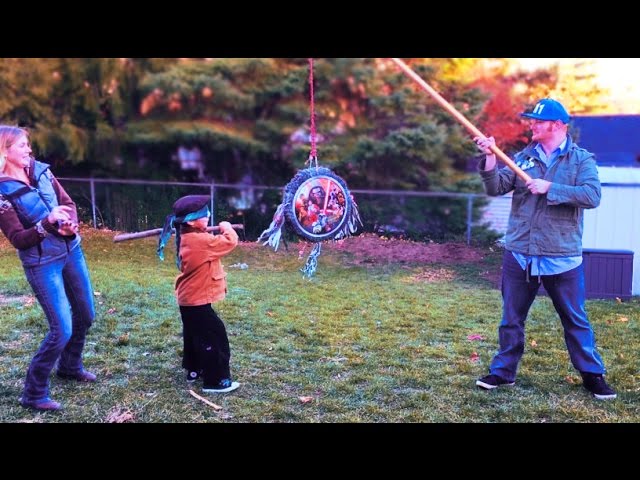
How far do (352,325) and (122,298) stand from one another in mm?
2542

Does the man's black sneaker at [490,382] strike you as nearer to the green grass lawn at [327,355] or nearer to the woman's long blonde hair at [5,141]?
the green grass lawn at [327,355]

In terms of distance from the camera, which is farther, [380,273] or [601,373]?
[380,273]

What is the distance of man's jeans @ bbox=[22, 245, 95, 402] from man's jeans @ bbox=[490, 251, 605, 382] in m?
2.59

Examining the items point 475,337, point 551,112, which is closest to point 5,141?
point 551,112

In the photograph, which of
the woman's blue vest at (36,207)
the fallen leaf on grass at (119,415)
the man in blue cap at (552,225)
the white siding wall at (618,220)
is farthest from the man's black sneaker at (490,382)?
the white siding wall at (618,220)

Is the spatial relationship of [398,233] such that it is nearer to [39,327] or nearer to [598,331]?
[598,331]

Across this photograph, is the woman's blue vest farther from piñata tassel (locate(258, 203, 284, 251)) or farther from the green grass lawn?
piñata tassel (locate(258, 203, 284, 251))

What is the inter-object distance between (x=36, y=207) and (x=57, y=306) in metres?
0.56

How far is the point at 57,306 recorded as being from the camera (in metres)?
3.26

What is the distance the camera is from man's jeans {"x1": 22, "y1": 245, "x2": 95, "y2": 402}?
10.6 ft

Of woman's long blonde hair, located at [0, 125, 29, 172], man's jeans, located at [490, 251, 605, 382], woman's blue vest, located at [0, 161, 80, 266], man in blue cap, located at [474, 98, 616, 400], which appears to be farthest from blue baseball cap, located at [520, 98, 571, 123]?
woman's long blonde hair, located at [0, 125, 29, 172]

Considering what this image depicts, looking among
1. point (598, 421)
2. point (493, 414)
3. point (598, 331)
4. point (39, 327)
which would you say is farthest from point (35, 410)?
point (598, 331)

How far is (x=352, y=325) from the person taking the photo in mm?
5457

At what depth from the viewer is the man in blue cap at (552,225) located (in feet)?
11.3
